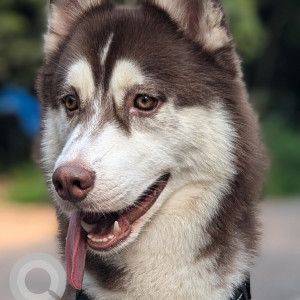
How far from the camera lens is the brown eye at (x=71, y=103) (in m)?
3.70

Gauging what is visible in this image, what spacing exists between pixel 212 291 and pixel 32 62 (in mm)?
15504

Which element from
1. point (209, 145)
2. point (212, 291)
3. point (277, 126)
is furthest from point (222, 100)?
point (277, 126)

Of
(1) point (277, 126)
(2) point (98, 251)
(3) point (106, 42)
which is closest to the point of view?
(2) point (98, 251)

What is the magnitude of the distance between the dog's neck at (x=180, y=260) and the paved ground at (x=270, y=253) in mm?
3616

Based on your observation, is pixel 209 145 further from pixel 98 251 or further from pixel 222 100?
pixel 98 251

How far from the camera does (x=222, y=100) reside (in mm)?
3691

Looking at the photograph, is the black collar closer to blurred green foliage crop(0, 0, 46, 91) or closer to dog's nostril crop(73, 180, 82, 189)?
dog's nostril crop(73, 180, 82, 189)

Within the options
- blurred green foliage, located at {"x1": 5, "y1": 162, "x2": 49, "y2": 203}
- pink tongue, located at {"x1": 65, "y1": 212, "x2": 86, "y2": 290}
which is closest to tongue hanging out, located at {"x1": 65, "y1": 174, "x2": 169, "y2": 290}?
pink tongue, located at {"x1": 65, "y1": 212, "x2": 86, "y2": 290}

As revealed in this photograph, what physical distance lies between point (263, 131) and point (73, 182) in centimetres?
1137

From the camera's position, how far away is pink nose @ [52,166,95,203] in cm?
322

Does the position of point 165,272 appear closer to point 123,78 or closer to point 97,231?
point 97,231

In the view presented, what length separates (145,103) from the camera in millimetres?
3643

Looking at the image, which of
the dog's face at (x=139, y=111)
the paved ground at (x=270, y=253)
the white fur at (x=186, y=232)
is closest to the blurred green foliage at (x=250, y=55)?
the paved ground at (x=270, y=253)

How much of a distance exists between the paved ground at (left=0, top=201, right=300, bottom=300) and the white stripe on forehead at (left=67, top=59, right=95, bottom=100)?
12.5 ft
